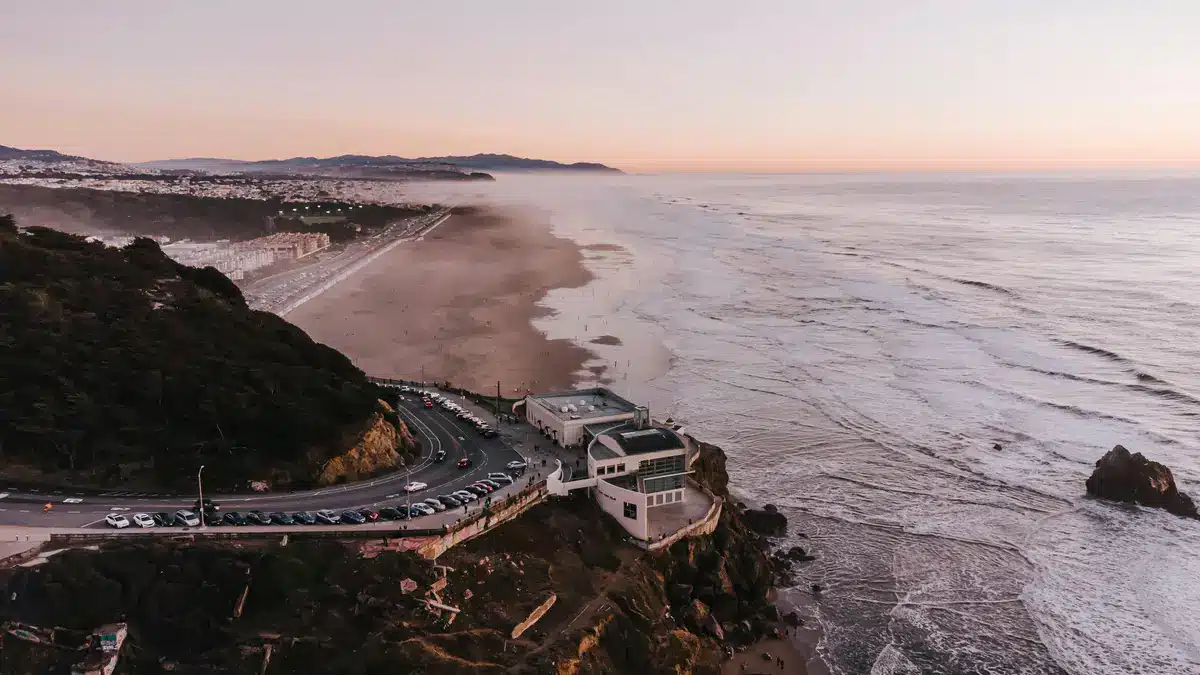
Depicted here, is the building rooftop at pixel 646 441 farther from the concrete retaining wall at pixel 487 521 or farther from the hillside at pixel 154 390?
the hillside at pixel 154 390

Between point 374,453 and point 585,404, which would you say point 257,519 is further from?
point 585,404

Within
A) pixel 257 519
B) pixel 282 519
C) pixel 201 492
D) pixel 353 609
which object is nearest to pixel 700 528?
pixel 353 609

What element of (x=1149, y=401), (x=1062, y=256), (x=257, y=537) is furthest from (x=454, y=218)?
(x=257, y=537)

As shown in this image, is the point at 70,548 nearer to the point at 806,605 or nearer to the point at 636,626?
the point at 636,626

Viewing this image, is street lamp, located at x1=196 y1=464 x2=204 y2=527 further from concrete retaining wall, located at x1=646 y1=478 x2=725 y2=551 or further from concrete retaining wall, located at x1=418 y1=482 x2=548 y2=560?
concrete retaining wall, located at x1=646 y1=478 x2=725 y2=551

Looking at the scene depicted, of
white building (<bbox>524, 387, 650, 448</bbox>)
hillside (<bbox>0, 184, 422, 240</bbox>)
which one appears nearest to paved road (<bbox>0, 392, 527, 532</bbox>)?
white building (<bbox>524, 387, 650, 448</bbox>)
